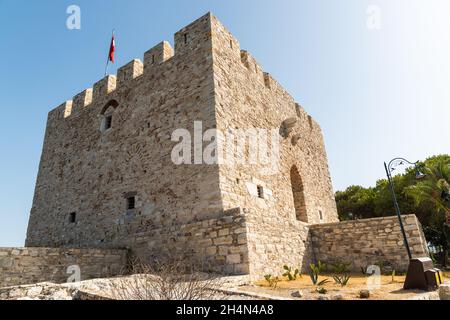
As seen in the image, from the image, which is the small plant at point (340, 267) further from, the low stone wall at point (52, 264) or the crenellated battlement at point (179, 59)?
the crenellated battlement at point (179, 59)

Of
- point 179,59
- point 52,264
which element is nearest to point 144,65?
point 179,59

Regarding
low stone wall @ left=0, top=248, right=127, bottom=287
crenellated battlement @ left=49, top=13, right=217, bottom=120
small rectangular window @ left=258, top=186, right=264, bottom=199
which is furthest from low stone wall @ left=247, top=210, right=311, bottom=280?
crenellated battlement @ left=49, top=13, right=217, bottom=120

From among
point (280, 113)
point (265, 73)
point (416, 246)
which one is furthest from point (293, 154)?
point (416, 246)

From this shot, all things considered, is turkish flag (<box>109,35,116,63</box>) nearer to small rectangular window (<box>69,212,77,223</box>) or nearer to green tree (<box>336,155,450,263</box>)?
small rectangular window (<box>69,212,77,223</box>)

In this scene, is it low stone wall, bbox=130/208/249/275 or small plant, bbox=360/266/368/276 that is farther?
small plant, bbox=360/266/368/276

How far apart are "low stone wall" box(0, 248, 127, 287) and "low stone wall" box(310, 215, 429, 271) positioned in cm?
607

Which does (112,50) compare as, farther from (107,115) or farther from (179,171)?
(179,171)

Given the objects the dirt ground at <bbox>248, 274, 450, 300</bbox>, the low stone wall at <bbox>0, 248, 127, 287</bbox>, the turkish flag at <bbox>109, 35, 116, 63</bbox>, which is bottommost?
the dirt ground at <bbox>248, 274, 450, 300</bbox>

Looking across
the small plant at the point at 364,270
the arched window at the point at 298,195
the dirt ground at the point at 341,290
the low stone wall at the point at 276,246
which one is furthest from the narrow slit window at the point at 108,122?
the small plant at the point at 364,270

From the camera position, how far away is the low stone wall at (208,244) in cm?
620

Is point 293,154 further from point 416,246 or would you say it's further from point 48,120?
point 48,120

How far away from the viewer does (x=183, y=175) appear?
8133 mm

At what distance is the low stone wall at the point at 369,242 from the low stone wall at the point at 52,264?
6.07 m

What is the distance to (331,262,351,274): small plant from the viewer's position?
820cm
